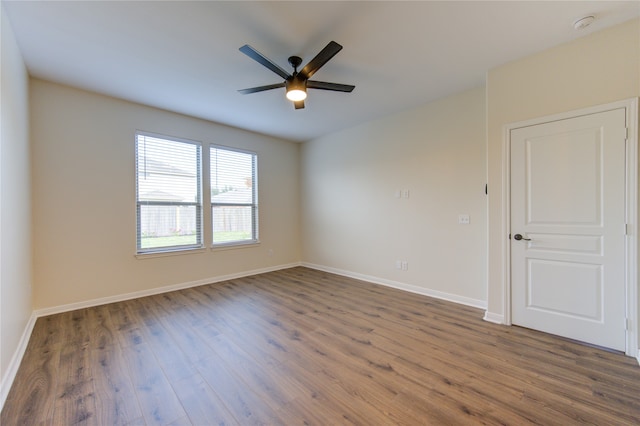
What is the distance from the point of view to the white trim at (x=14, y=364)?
1766 mm

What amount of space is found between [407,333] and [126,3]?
379 centimetres

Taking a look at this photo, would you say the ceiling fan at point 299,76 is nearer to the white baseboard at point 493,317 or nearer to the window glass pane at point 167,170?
the window glass pane at point 167,170

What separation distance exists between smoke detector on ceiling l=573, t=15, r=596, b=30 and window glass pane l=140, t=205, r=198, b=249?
202 inches

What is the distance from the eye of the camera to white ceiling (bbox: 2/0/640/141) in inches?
82.3

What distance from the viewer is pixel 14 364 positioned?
2.06 m

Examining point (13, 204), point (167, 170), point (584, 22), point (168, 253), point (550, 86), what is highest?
point (584, 22)

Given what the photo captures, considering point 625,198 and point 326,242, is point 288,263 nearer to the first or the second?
point 326,242

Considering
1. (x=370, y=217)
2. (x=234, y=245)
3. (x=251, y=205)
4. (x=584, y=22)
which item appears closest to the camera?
(x=584, y=22)

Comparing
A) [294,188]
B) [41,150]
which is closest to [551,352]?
[294,188]

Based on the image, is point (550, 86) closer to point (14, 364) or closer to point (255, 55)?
point (255, 55)

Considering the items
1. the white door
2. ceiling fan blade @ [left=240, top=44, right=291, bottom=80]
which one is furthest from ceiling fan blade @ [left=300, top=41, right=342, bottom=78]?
the white door

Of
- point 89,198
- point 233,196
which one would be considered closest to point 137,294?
point 89,198

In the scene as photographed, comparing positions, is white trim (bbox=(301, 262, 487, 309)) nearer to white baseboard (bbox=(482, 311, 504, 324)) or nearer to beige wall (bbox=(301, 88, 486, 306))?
beige wall (bbox=(301, 88, 486, 306))

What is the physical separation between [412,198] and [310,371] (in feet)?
9.59
